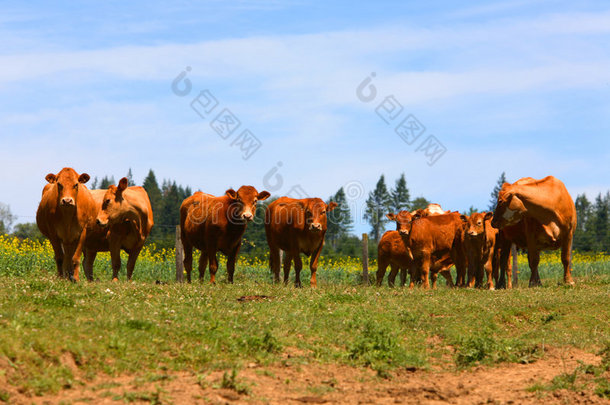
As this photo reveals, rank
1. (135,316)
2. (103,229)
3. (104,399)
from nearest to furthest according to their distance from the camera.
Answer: (104,399) < (135,316) < (103,229)

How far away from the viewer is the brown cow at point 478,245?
720 inches

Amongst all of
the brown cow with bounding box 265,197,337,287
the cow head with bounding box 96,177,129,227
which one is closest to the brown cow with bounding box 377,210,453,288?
the brown cow with bounding box 265,197,337,287

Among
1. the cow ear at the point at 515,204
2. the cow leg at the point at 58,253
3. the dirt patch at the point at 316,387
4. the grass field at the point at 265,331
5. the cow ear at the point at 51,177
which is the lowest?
the dirt patch at the point at 316,387

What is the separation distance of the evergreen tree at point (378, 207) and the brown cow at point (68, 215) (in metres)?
108

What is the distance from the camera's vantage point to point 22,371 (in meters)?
7.42

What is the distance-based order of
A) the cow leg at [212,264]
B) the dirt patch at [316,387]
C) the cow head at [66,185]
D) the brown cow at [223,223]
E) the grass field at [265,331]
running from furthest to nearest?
the brown cow at [223,223] → the cow leg at [212,264] → the cow head at [66,185] → the grass field at [265,331] → the dirt patch at [316,387]

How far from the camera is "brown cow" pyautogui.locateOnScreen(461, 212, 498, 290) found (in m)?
18.3

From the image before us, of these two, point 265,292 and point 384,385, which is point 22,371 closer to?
point 384,385

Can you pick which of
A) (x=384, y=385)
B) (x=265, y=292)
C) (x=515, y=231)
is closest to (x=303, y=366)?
(x=384, y=385)

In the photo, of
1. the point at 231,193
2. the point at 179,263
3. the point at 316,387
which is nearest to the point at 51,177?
the point at 231,193

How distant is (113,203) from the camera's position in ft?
56.4

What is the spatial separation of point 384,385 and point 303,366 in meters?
1.02

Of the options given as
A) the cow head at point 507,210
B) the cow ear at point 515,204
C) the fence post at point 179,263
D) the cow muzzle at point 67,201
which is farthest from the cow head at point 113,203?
the cow ear at point 515,204

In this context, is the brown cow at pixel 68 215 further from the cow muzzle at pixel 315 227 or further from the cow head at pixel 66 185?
the cow muzzle at pixel 315 227
